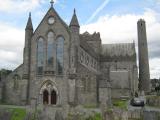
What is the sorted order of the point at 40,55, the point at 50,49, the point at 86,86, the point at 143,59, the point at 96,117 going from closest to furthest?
the point at 96,117
the point at 86,86
the point at 50,49
the point at 40,55
the point at 143,59

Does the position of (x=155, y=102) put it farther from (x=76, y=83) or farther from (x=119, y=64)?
(x=119, y=64)

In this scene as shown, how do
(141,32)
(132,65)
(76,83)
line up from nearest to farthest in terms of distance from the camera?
(76,83)
(132,65)
(141,32)

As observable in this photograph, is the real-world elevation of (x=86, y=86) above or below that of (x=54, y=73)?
below

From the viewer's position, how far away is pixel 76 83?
47.4 metres

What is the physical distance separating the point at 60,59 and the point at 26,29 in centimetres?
966

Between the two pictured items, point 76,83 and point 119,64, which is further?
point 119,64

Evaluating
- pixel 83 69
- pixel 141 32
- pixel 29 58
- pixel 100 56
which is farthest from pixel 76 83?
pixel 141 32

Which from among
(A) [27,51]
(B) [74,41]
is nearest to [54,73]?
(B) [74,41]

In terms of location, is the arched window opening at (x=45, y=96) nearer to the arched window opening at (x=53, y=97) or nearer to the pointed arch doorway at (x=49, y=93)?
the pointed arch doorway at (x=49, y=93)

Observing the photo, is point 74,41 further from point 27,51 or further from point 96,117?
point 96,117

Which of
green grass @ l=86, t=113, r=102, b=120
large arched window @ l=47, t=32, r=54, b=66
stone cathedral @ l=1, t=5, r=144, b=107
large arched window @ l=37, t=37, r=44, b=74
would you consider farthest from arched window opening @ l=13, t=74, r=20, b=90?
green grass @ l=86, t=113, r=102, b=120

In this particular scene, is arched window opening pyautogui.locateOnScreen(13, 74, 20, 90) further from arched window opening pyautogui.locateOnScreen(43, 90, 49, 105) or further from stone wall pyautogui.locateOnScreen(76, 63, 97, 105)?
stone wall pyautogui.locateOnScreen(76, 63, 97, 105)

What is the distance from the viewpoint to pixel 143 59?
8906 centimetres

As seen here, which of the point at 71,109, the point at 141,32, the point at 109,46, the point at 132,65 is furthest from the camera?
the point at 141,32
